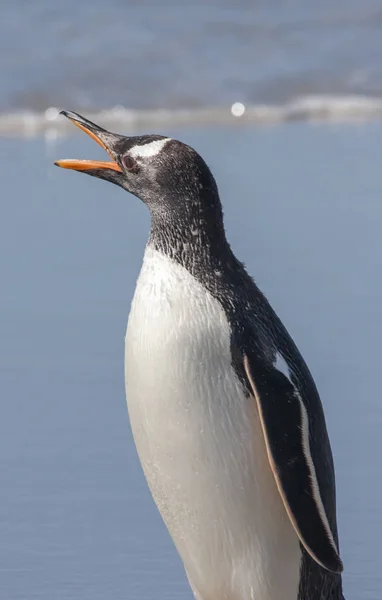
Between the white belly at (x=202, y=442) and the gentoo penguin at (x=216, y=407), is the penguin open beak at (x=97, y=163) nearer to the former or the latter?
the gentoo penguin at (x=216, y=407)

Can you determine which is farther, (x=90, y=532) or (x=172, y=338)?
(x=90, y=532)

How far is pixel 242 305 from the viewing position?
2588 mm

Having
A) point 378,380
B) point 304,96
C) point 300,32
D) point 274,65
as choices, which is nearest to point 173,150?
point 378,380

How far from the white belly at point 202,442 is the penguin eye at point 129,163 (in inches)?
5.8

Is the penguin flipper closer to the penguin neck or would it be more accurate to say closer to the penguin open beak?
the penguin neck

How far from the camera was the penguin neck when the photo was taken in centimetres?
260

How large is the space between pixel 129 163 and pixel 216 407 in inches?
17.5

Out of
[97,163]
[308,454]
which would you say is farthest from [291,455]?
[97,163]

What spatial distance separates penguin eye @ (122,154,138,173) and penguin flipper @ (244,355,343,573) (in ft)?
1.25

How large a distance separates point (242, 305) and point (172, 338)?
14 cm

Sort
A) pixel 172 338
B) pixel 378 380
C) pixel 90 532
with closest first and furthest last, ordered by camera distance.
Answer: pixel 172 338
pixel 90 532
pixel 378 380

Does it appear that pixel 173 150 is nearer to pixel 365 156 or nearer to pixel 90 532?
pixel 90 532

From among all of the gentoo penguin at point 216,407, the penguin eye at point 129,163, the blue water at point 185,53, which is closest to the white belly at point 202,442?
the gentoo penguin at point 216,407

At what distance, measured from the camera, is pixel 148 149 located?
2.60 metres
